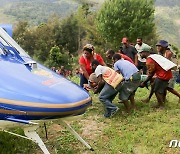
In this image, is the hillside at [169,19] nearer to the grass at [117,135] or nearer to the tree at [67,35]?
the tree at [67,35]

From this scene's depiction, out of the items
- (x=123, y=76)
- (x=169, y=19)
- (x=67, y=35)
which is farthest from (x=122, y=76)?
(x=169, y=19)

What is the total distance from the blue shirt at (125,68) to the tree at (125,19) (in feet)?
85.7

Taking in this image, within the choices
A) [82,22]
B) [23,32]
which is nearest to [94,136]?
[82,22]

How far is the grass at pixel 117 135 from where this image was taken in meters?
6.01

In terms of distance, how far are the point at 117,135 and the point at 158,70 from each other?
1.87 metres

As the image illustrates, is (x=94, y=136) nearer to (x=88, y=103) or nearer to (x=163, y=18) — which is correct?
(x=88, y=103)

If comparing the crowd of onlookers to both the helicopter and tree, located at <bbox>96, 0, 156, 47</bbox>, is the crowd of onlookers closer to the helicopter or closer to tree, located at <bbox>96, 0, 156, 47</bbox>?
the helicopter

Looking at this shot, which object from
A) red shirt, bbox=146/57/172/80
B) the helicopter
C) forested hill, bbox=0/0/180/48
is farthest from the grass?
forested hill, bbox=0/0/180/48

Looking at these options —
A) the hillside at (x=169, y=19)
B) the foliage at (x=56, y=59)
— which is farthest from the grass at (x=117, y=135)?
the hillside at (x=169, y=19)

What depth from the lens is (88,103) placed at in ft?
17.0

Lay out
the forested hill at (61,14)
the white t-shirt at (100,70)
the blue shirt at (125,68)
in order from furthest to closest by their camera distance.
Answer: the forested hill at (61,14)
the blue shirt at (125,68)
the white t-shirt at (100,70)

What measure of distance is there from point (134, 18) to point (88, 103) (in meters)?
29.9

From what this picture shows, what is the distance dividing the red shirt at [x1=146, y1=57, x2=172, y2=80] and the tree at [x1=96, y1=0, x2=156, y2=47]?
2580 centimetres

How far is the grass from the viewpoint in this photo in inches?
237
